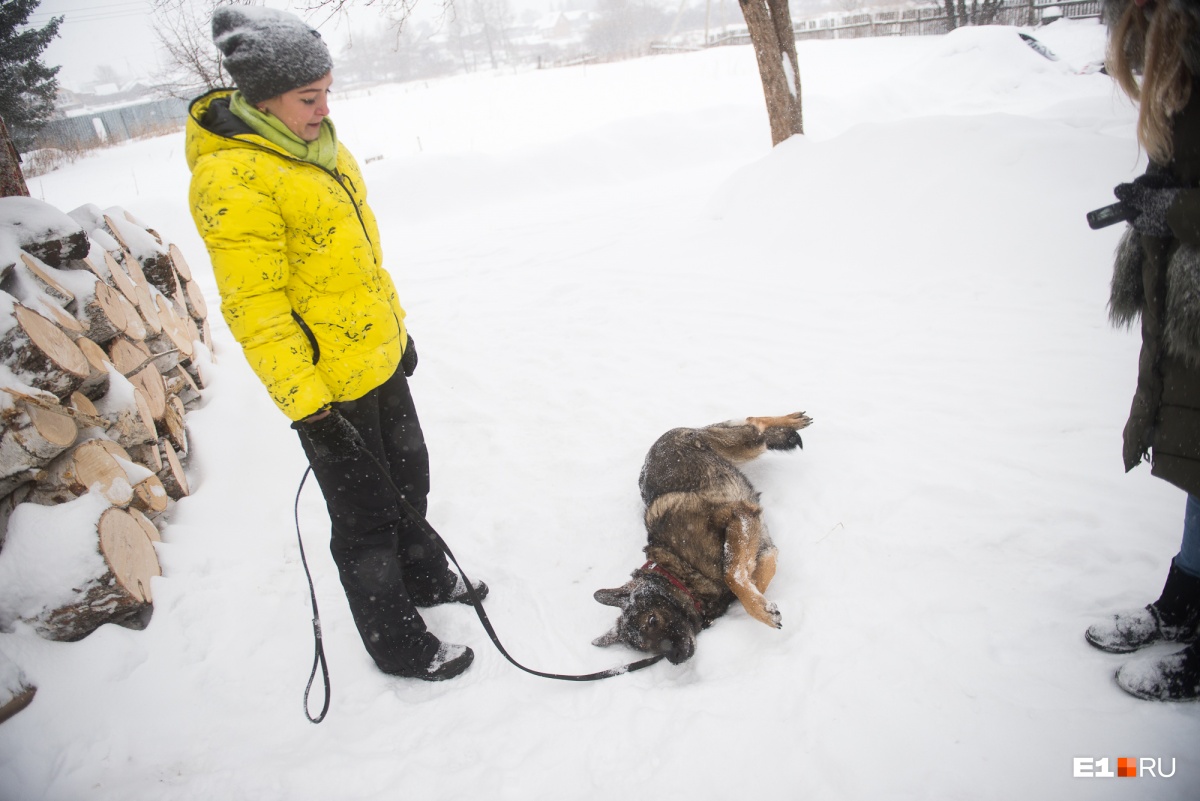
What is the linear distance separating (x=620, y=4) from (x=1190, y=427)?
5150 cm

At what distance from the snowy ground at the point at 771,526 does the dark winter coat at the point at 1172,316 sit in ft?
2.89

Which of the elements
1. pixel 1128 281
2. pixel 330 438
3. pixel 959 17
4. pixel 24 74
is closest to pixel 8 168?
pixel 330 438

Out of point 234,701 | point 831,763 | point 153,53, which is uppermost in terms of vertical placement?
point 153,53

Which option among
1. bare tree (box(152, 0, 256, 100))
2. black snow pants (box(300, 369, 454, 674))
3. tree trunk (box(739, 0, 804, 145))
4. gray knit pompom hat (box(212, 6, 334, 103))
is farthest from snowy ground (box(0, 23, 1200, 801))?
bare tree (box(152, 0, 256, 100))

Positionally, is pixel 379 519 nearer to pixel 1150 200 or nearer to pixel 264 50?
pixel 264 50

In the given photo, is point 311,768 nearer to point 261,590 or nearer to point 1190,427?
point 261,590

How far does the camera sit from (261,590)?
287cm

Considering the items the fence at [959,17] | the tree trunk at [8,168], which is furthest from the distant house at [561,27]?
the tree trunk at [8,168]

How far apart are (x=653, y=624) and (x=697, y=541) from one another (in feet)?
1.73

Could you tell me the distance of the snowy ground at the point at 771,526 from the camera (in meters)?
2.00

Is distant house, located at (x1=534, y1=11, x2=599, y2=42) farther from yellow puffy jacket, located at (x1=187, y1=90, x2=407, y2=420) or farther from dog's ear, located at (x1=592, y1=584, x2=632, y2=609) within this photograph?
dog's ear, located at (x1=592, y1=584, x2=632, y2=609)

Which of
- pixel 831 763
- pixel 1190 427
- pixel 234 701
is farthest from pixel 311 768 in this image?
pixel 1190 427
